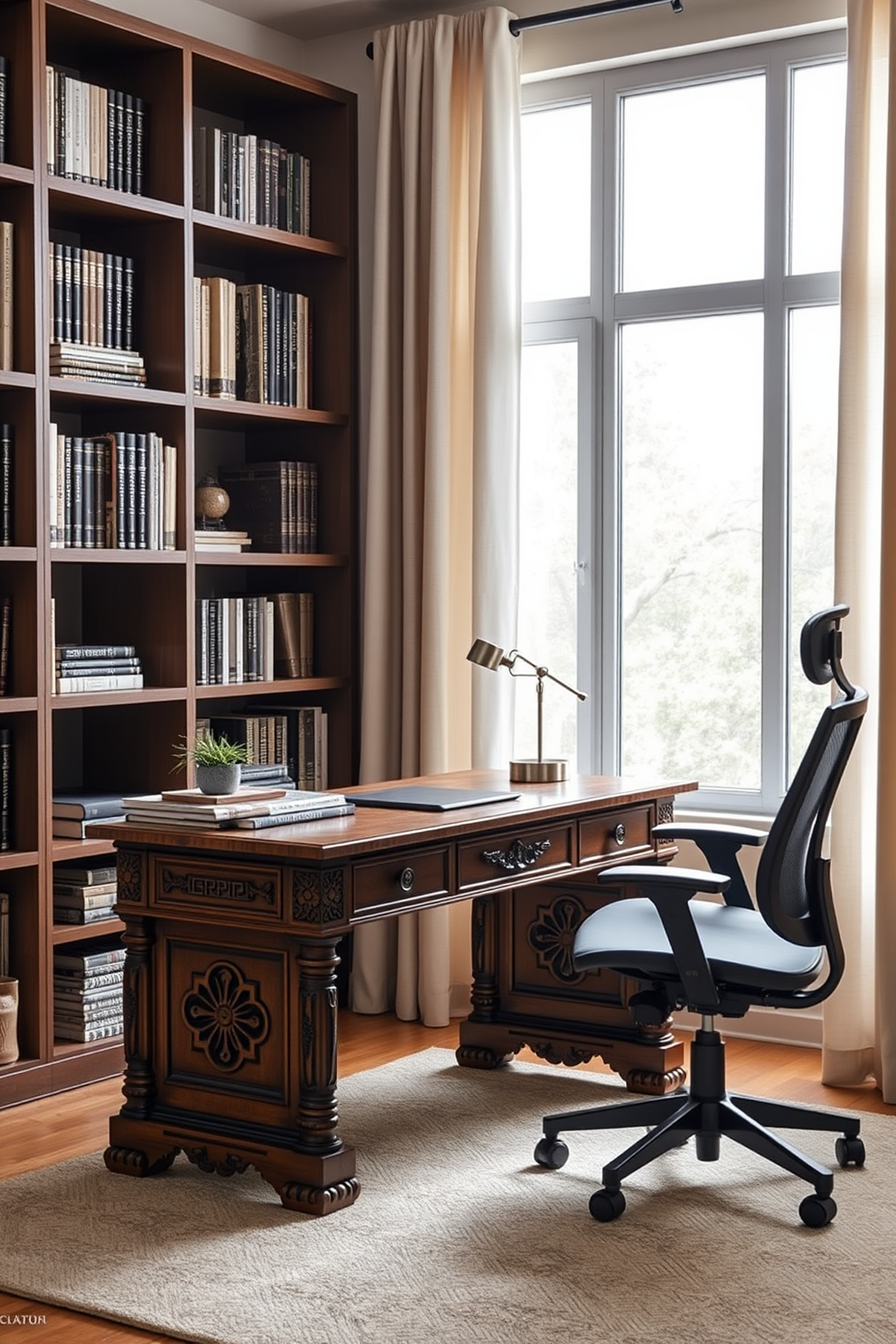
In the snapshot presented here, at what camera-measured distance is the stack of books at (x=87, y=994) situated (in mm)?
4090

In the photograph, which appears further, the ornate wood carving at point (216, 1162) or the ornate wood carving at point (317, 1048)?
the ornate wood carving at point (216, 1162)

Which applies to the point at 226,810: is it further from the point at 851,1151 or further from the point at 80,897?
the point at 851,1151

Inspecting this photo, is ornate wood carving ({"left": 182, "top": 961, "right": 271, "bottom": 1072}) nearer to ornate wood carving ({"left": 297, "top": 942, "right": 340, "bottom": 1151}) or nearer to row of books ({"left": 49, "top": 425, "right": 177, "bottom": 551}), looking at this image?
ornate wood carving ({"left": 297, "top": 942, "right": 340, "bottom": 1151})

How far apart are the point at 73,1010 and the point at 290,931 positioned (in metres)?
1.36

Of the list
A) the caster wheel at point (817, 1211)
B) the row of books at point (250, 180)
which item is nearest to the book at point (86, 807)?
the row of books at point (250, 180)

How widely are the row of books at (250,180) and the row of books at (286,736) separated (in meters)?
1.44

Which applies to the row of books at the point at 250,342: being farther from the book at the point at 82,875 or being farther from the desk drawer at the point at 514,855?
the desk drawer at the point at 514,855

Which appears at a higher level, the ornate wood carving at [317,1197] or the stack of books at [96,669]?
the stack of books at [96,669]

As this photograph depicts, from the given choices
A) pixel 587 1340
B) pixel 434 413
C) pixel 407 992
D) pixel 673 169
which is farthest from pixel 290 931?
pixel 673 169

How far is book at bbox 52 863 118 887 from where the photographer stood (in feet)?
13.5

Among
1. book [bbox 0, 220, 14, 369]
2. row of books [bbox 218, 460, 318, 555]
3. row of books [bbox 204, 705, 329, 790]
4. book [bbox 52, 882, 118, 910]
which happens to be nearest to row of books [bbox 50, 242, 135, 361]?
book [bbox 0, 220, 14, 369]

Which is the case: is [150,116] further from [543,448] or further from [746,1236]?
[746,1236]

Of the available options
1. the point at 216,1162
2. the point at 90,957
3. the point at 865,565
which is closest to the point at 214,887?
the point at 216,1162

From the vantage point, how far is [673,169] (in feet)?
15.1
